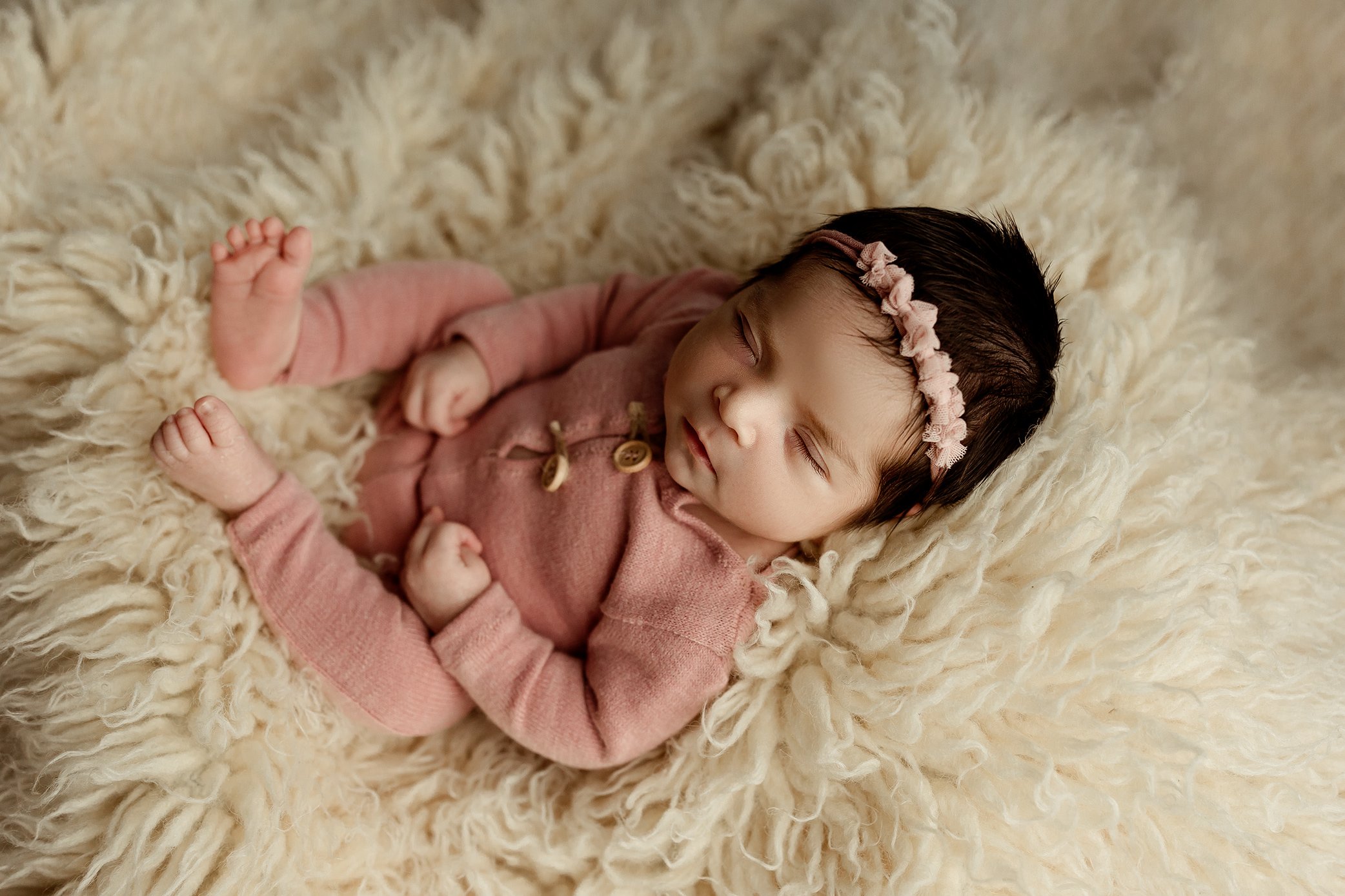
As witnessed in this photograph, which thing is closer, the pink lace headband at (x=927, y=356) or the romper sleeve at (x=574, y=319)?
the pink lace headband at (x=927, y=356)

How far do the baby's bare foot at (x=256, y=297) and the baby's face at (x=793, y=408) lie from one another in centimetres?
50

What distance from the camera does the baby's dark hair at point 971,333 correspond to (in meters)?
1.10

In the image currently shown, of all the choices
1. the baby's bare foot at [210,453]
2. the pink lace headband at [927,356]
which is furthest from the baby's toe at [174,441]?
the pink lace headband at [927,356]

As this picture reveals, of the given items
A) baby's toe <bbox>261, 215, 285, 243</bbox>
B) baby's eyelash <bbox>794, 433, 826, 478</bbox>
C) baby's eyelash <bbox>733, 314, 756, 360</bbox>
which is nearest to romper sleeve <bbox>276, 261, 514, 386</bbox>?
baby's toe <bbox>261, 215, 285, 243</bbox>

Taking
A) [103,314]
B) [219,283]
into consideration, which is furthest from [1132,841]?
[103,314]

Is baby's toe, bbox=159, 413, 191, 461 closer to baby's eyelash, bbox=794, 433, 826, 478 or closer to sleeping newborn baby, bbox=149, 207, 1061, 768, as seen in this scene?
sleeping newborn baby, bbox=149, 207, 1061, 768

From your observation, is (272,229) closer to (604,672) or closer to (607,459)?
(607,459)

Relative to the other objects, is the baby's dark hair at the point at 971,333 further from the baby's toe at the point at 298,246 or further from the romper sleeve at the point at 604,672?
the baby's toe at the point at 298,246

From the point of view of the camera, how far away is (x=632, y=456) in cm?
127

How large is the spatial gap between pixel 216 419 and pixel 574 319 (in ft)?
1.76

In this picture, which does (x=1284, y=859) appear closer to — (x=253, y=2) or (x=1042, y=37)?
(x=1042, y=37)

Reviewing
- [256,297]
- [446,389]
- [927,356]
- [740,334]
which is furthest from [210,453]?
[927,356]

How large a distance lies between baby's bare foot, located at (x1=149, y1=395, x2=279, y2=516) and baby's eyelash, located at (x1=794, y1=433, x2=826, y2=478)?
2.12 feet

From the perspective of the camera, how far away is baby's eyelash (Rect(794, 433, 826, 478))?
1.13 m
